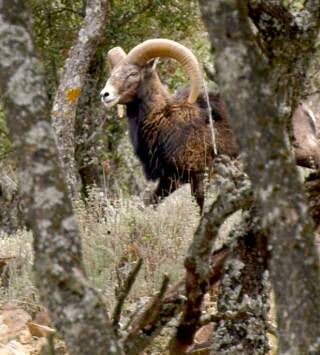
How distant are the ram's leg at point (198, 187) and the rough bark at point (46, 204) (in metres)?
7.49

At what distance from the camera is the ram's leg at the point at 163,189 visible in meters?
12.1

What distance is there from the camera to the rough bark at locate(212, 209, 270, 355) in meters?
5.16

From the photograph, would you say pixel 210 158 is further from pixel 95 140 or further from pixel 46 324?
pixel 46 324

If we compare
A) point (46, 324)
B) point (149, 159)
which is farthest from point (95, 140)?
point (46, 324)

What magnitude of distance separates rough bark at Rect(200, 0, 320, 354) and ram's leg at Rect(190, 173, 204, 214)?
775cm

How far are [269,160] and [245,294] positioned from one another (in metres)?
1.91

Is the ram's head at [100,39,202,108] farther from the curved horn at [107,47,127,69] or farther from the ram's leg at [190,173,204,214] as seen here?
the ram's leg at [190,173,204,214]

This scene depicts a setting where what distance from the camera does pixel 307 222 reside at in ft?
11.4

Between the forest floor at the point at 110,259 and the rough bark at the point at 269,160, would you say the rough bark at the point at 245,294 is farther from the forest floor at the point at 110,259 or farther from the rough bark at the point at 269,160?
the rough bark at the point at 269,160

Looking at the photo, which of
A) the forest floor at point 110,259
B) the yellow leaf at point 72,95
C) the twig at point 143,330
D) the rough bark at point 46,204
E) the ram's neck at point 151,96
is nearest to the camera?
the rough bark at point 46,204

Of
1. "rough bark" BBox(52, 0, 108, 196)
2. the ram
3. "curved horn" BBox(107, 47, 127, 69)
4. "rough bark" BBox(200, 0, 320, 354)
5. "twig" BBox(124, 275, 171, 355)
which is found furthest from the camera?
"curved horn" BBox(107, 47, 127, 69)

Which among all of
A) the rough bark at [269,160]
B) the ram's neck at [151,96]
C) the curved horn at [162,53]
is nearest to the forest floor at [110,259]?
the ram's neck at [151,96]

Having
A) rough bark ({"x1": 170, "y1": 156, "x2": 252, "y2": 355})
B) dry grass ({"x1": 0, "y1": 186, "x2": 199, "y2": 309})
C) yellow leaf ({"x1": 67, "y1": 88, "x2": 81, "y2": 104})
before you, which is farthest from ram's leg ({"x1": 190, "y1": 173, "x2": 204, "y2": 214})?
rough bark ({"x1": 170, "y1": 156, "x2": 252, "y2": 355})

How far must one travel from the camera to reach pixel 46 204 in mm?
3721
